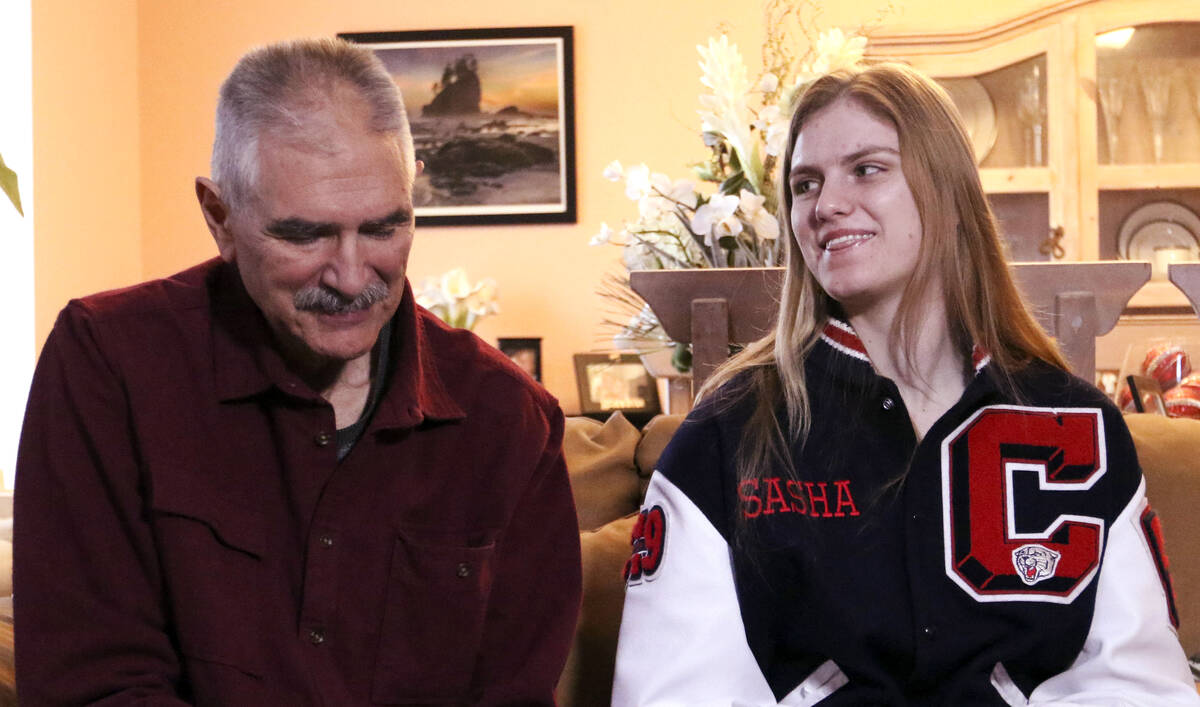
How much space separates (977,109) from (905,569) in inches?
104

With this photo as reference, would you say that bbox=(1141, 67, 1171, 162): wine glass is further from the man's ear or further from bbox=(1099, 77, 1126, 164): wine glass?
the man's ear

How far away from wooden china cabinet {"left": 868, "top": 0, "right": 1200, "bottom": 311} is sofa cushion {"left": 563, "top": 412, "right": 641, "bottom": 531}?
7.27ft

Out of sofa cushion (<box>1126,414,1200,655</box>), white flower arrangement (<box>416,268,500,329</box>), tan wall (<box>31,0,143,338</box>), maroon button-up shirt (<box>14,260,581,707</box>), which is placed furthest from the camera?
tan wall (<box>31,0,143,338</box>)

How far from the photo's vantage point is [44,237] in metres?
3.55

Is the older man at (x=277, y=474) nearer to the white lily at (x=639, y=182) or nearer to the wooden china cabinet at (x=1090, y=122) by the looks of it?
the white lily at (x=639, y=182)

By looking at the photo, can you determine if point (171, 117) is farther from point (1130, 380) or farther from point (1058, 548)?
point (1058, 548)

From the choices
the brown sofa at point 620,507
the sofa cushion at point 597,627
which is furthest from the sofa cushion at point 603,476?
the sofa cushion at point 597,627

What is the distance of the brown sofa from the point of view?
1541 mm

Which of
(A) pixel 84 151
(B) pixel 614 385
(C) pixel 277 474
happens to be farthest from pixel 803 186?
(A) pixel 84 151

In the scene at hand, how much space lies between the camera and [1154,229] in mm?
3619

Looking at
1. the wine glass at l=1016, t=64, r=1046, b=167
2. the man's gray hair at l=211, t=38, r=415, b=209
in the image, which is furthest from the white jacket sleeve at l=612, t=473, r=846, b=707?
the wine glass at l=1016, t=64, r=1046, b=167

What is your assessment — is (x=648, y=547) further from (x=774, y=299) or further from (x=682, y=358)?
(x=682, y=358)

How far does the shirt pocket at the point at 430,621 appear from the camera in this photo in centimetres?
122

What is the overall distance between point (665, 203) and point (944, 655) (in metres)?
1.02
